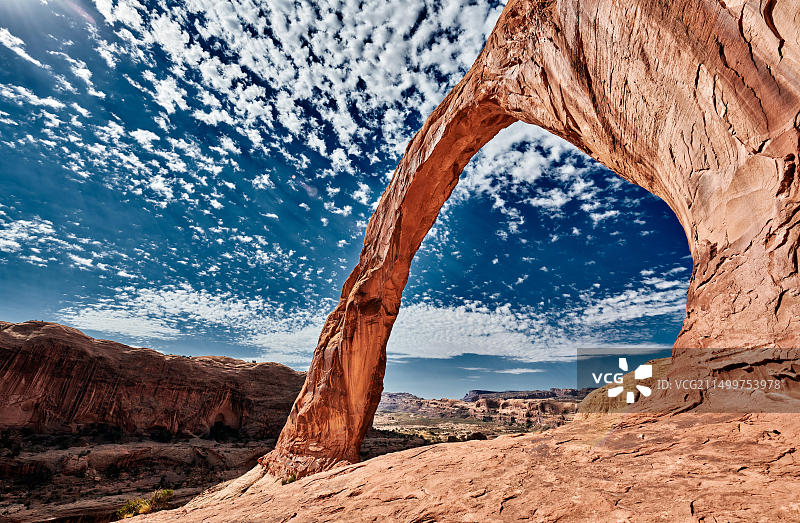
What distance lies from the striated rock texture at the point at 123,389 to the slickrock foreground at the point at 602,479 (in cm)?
3082

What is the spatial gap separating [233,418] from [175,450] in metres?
8.50

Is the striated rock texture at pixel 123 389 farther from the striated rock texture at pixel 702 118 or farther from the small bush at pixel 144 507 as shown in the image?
the striated rock texture at pixel 702 118

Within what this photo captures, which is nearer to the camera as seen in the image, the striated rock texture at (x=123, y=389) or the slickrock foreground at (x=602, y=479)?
the slickrock foreground at (x=602, y=479)

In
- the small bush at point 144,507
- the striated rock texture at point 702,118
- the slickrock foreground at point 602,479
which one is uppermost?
the striated rock texture at point 702,118

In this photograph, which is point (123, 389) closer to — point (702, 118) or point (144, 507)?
point (144, 507)

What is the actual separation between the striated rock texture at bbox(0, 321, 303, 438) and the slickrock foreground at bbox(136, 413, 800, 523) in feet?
101

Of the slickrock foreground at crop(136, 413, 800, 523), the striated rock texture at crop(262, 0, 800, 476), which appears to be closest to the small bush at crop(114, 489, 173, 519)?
the slickrock foreground at crop(136, 413, 800, 523)

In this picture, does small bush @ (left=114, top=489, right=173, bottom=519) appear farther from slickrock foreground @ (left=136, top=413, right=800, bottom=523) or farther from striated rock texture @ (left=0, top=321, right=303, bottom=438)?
striated rock texture @ (left=0, top=321, right=303, bottom=438)

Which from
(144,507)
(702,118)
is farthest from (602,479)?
(144,507)

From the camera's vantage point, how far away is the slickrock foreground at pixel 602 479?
6.21 feet

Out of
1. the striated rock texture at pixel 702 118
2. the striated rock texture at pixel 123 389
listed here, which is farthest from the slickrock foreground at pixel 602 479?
the striated rock texture at pixel 123 389

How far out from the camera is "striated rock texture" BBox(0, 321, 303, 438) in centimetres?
2380

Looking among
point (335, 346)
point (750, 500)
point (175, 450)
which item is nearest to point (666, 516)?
point (750, 500)

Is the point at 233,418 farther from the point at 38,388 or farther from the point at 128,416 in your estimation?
the point at 38,388
